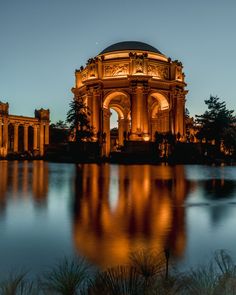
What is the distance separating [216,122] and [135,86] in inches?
544

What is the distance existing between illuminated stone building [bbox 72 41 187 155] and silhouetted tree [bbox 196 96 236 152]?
3529 mm

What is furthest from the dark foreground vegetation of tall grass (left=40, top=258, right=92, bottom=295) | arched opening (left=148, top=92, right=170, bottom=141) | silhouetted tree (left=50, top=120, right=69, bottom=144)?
silhouetted tree (left=50, top=120, right=69, bottom=144)

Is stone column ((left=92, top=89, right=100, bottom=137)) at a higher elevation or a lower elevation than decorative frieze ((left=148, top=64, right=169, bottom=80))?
lower

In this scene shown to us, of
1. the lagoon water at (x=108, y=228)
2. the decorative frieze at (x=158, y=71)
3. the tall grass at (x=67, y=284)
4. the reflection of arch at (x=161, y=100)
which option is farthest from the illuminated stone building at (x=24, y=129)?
the tall grass at (x=67, y=284)

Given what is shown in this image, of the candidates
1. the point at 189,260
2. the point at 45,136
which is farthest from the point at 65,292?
the point at 45,136

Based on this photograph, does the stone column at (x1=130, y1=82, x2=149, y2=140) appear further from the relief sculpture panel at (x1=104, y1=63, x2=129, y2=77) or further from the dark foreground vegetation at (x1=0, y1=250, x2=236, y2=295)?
the dark foreground vegetation at (x1=0, y1=250, x2=236, y2=295)

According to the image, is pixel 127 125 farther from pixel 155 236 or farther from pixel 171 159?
pixel 155 236

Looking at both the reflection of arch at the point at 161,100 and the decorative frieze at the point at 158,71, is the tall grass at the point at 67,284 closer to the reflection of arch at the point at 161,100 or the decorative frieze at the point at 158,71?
Answer: the decorative frieze at the point at 158,71

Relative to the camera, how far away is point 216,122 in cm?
5591

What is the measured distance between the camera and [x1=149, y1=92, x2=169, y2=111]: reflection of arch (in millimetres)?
56128

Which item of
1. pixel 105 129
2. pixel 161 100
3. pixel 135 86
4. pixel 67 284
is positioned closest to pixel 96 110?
pixel 105 129

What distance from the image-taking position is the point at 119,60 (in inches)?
2115

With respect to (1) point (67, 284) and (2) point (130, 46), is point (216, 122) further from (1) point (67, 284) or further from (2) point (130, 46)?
(1) point (67, 284)

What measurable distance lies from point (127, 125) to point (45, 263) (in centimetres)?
6117
